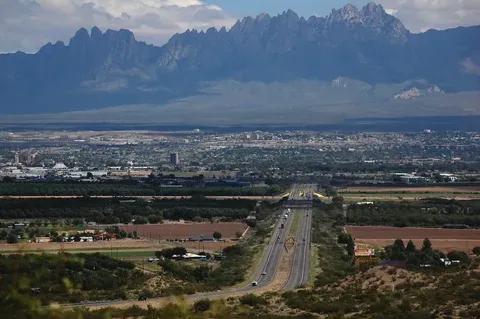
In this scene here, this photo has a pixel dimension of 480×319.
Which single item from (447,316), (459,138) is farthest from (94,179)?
(459,138)

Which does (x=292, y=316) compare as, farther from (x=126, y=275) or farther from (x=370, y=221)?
(x=370, y=221)

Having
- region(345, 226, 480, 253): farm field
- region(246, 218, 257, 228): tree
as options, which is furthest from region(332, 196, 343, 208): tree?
region(345, 226, 480, 253): farm field

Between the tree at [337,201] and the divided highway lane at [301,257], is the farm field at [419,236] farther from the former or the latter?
the tree at [337,201]

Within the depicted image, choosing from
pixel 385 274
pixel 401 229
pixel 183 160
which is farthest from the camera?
Result: pixel 183 160

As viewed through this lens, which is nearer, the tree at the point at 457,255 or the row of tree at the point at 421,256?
the row of tree at the point at 421,256

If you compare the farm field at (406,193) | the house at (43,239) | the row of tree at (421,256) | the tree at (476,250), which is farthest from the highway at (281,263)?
the house at (43,239)
